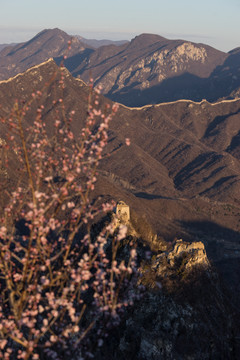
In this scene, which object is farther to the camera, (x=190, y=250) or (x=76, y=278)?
(x=190, y=250)

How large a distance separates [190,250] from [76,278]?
56.2m

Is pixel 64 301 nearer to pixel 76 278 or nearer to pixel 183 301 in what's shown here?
pixel 76 278

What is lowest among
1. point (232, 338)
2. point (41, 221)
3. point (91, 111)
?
point (232, 338)

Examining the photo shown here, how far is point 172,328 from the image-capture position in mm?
60469

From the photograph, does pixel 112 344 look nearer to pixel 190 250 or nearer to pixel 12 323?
pixel 190 250

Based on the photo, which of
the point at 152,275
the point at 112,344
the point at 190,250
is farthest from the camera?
the point at 190,250

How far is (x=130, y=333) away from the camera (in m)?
60.0

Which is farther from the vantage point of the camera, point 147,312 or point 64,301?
point 147,312

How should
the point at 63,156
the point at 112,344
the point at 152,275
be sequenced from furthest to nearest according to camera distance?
the point at 152,275, the point at 112,344, the point at 63,156

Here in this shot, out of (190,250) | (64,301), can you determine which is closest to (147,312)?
(190,250)

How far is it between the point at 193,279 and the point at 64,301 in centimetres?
5242

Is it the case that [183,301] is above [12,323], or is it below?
below

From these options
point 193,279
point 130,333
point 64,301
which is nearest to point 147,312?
point 130,333

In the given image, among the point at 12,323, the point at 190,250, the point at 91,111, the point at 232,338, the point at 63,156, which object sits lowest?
the point at 232,338
